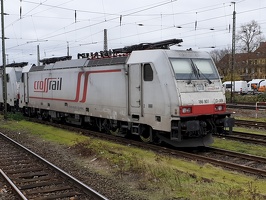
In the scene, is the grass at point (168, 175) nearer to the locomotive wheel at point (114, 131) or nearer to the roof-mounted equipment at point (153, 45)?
the locomotive wheel at point (114, 131)

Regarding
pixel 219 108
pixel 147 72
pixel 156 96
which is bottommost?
pixel 219 108

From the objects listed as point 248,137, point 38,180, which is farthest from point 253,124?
point 38,180

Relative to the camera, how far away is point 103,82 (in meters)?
14.3

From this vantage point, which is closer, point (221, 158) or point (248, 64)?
point (221, 158)

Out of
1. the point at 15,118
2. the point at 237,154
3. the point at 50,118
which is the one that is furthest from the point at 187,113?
the point at 15,118

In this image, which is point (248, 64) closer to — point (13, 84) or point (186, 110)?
point (13, 84)

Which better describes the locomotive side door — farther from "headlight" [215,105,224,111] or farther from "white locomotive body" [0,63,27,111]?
"white locomotive body" [0,63,27,111]

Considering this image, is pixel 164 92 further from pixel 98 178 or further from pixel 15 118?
pixel 15 118

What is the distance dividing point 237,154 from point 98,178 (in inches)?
175

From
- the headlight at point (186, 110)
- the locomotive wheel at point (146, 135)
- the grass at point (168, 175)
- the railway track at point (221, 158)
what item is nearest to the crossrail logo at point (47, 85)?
the railway track at point (221, 158)

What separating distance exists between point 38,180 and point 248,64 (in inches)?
3045

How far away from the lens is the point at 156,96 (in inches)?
450

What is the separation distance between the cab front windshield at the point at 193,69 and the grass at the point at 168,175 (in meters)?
2.54

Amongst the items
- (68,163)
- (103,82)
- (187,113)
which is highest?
(103,82)
